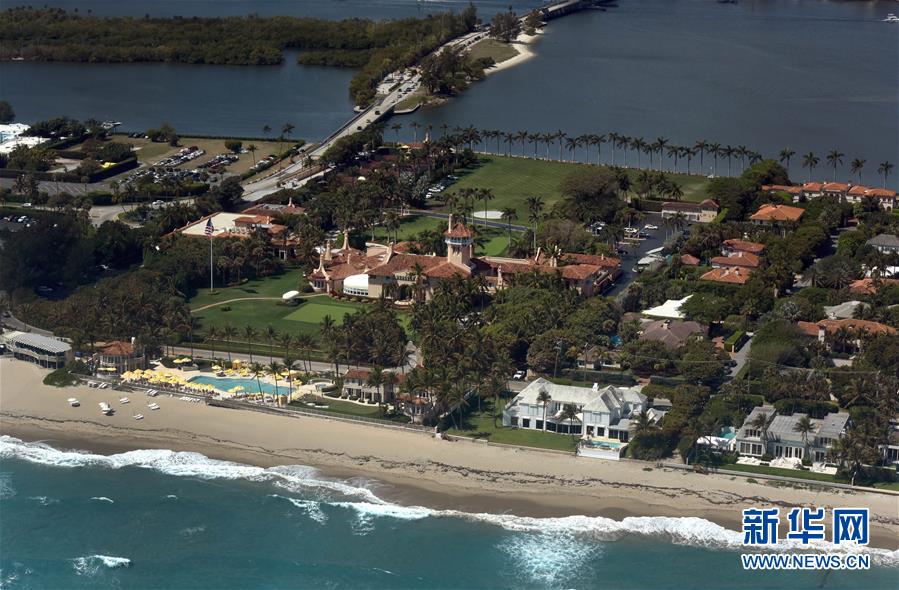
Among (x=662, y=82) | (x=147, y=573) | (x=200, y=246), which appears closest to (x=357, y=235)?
(x=200, y=246)

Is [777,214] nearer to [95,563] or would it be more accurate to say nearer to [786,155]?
[786,155]

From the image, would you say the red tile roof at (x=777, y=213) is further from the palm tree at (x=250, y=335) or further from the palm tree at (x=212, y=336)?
the palm tree at (x=212, y=336)

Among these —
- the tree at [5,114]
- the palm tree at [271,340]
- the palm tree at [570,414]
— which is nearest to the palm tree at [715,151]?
the palm tree at [271,340]

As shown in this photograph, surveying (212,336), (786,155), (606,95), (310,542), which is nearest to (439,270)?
(212,336)

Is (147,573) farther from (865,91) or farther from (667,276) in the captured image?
(865,91)

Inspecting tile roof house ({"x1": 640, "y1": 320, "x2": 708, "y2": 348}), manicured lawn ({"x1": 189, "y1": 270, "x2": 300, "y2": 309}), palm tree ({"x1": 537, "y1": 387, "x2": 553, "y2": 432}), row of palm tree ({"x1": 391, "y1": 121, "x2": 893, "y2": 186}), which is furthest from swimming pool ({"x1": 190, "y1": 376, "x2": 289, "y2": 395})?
row of palm tree ({"x1": 391, "y1": 121, "x2": 893, "y2": 186})

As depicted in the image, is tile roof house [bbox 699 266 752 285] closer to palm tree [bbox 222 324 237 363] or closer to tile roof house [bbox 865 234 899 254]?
tile roof house [bbox 865 234 899 254]
